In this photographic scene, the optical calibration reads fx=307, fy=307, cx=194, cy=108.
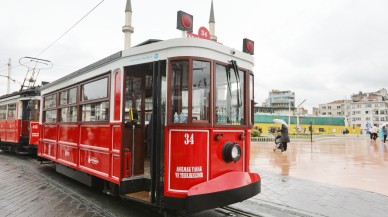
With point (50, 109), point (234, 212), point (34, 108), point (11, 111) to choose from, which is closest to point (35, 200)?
point (50, 109)

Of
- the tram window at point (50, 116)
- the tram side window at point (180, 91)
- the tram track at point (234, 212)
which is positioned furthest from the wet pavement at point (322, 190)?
the tram window at point (50, 116)

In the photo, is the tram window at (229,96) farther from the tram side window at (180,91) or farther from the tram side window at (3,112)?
the tram side window at (3,112)

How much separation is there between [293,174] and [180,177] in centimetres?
636

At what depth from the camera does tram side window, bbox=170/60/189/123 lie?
4.57 metres

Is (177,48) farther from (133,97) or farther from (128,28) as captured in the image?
(128,28)

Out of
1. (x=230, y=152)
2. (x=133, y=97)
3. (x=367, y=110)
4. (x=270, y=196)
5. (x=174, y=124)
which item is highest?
(x=367, y=110)

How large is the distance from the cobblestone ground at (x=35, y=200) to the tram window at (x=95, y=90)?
7.10 ft

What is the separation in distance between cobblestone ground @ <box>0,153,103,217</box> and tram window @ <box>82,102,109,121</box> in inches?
67.8

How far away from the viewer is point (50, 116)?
8.95 meters

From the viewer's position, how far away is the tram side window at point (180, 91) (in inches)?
180

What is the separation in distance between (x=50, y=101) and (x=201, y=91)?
6097 millimetres

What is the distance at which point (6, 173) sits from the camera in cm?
970

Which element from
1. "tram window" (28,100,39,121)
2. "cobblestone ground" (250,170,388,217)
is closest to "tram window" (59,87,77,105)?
"cobblestone ground" (250,170,388,217)

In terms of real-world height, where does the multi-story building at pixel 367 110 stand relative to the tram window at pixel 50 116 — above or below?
above
